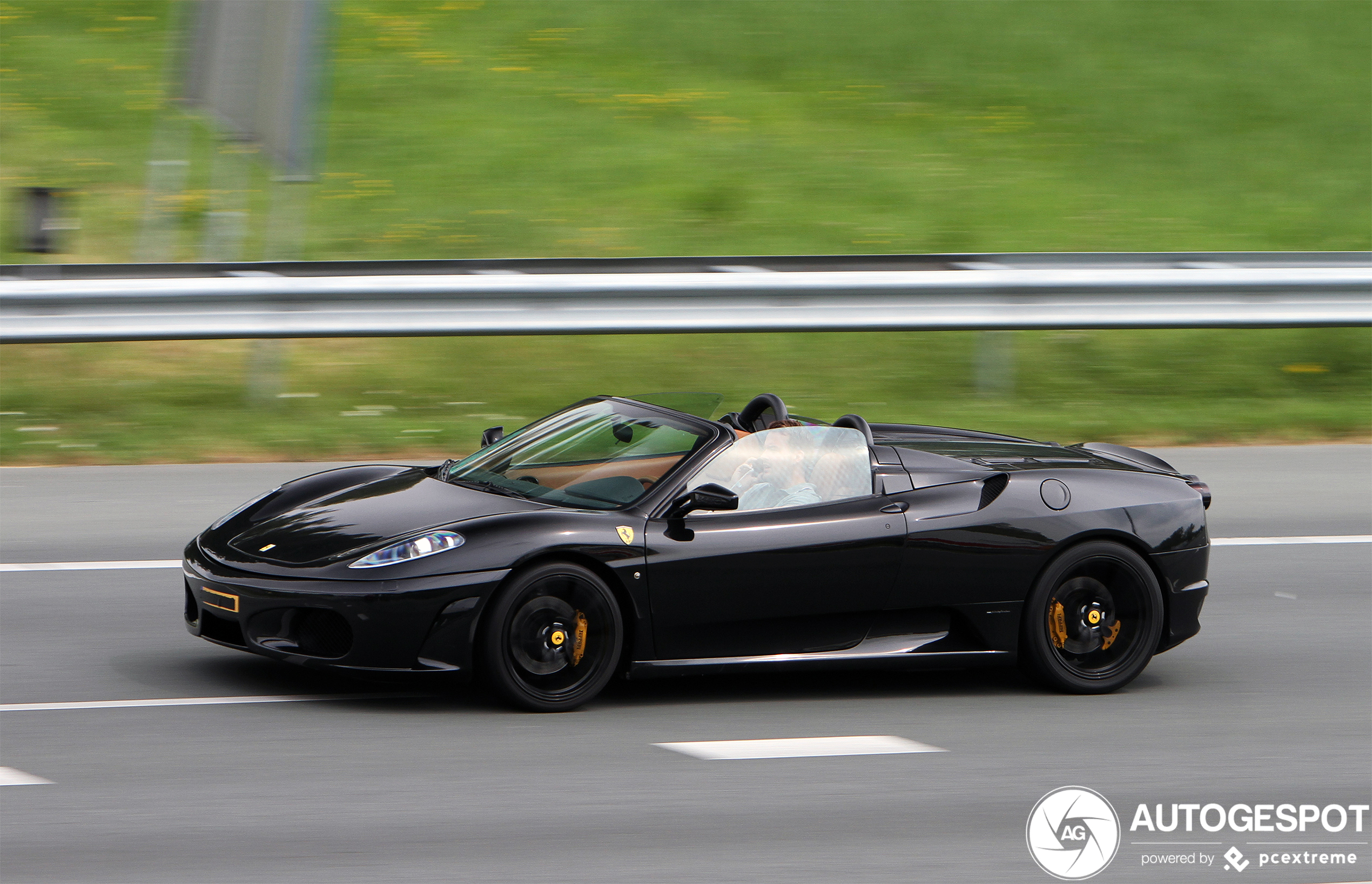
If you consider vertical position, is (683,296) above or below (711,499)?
above

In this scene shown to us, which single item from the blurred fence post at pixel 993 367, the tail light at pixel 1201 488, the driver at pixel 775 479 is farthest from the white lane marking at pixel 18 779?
the blurred fence post at pixel 993 367

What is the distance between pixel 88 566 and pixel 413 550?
3036mm

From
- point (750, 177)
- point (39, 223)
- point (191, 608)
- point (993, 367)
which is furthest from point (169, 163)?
point (191, 608)

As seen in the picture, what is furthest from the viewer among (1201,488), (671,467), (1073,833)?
(1201,488)

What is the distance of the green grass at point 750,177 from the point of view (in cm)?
1216

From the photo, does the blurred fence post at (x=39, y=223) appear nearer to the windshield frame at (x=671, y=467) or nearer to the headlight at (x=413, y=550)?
the windshield frame at (x=671, y=467)

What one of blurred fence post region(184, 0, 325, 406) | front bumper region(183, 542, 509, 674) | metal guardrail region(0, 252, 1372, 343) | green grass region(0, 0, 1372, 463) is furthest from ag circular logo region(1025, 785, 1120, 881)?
blurred fence post region(184, 0, 325, 406)

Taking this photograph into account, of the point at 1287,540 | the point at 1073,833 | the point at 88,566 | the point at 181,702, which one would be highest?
the point at 1287,540

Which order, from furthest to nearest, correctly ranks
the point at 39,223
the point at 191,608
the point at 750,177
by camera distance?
the point at 750,177, the point at 39,223, the point at 191,608

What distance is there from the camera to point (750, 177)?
16.2 metres

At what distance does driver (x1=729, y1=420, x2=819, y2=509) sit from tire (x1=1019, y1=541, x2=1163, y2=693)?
41.3 inches

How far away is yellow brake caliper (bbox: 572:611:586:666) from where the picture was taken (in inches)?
245

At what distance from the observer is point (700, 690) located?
6.80m

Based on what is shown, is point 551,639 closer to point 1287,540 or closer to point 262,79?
point 1287,540
